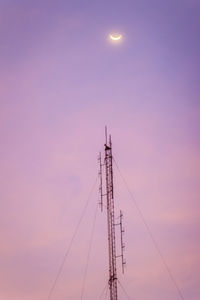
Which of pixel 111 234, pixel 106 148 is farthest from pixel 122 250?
pixel 106 148

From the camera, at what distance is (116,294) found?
4303cm

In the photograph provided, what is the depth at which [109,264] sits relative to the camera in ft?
145

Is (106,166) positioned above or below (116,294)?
above

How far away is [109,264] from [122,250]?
1.64m

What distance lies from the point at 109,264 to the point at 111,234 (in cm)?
238

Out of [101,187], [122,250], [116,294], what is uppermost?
[101,187]

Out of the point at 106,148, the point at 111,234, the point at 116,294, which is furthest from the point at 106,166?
the point at 116,294

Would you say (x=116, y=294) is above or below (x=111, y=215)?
below

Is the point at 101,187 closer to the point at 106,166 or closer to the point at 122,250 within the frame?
the point at 106,166

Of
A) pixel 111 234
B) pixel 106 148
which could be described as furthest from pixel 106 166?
pixel 111 234

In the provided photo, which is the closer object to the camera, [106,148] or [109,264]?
[109,264]

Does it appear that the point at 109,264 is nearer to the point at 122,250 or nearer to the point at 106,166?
the point at 122,250

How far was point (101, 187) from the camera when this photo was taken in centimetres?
4678

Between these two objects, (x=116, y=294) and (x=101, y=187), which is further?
(x=101, y=187)
